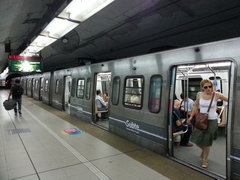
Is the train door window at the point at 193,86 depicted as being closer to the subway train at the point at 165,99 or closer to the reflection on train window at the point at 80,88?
the subway train at the point at 165,99

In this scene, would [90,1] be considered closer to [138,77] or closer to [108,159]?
[138,77]

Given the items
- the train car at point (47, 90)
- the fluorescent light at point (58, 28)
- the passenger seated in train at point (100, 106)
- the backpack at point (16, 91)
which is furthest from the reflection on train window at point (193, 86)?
the train car at point (47, 90)

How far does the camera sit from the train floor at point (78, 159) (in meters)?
3.20

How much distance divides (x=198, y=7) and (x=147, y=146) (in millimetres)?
3395

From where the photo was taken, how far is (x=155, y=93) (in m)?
4.27

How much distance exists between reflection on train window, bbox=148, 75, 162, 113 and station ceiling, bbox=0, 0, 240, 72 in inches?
46.3

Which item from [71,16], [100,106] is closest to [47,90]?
[100,106]

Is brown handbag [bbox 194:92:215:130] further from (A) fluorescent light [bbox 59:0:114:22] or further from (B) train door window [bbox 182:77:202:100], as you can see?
(B) train door window [bbox 182:77:202:100]

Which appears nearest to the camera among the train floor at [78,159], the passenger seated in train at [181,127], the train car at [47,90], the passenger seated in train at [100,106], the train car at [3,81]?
the train floor at [78,159]

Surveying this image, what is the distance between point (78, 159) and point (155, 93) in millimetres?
2159

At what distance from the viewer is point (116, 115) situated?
18.0ft

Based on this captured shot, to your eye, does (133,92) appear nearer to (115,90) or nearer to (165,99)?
(115,90)

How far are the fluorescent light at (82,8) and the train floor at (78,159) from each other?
288cm

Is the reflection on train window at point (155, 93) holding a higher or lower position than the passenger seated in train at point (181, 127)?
higher
